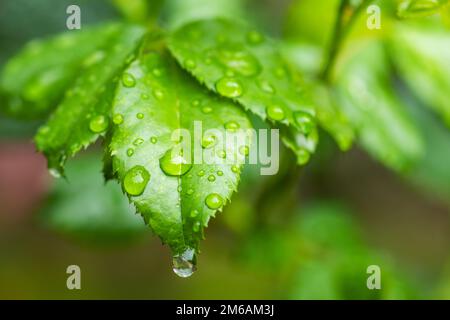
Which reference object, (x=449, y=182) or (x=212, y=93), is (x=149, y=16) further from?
(x=449, y=182)

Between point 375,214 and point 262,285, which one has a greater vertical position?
point 375,214

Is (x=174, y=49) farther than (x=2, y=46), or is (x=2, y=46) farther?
(x=2, y=46)

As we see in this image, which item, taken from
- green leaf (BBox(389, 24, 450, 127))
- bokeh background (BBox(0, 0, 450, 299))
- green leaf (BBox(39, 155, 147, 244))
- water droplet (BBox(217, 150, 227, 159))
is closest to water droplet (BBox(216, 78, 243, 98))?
water droplet (BBox(217, 150, 227, 159))

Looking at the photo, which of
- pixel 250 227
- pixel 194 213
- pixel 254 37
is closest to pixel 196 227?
pixel 194 213

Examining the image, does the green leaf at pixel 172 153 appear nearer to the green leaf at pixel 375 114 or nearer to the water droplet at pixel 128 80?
the water droplet at pixel 128 80

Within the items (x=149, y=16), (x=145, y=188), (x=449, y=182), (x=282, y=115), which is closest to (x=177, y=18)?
(x=149, y=16)

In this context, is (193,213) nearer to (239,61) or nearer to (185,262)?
(185,262)
